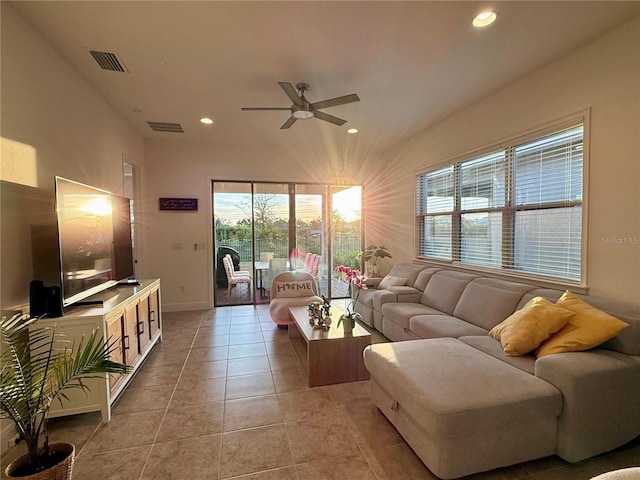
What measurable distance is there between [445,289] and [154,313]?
11.5ft

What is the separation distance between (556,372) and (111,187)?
464 centimetres

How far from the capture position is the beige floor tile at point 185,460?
69.4 inches

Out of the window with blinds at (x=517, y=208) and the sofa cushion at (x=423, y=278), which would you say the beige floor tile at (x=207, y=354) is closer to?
the sofa cushion at (x=423, y=278)

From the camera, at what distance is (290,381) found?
2.83 meters

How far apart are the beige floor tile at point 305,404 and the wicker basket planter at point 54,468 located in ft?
4.16

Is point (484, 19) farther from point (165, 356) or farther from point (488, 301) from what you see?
point (165, 356)

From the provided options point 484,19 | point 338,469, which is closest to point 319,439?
point 338,469

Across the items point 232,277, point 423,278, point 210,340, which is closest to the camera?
point 210,340

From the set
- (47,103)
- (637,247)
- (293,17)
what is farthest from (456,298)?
(47,103)

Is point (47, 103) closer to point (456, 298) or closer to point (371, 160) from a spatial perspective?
point (456, 298)

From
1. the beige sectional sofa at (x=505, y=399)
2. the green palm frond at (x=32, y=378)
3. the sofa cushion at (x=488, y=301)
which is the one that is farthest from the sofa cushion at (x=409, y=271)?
the green palm frond at (x=32, y=378)

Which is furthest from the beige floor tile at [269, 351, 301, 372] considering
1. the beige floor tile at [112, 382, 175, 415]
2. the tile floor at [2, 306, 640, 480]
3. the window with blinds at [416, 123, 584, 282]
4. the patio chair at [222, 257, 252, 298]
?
the window with blinds at [416, 123, 584, 282]

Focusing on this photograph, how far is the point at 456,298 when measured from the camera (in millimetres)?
3484

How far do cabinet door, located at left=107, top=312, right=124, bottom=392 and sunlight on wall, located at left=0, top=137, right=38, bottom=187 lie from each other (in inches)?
→ 46.3
